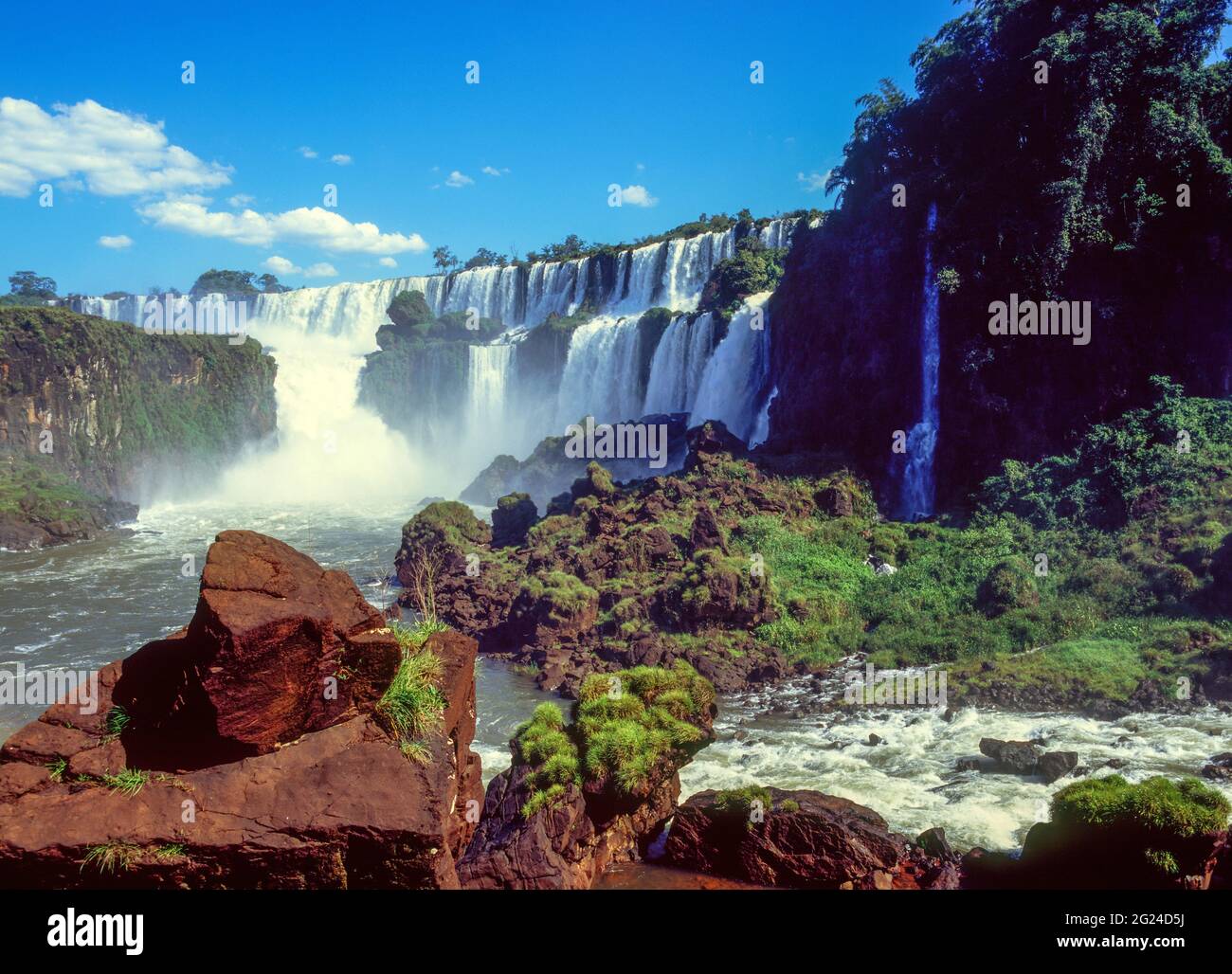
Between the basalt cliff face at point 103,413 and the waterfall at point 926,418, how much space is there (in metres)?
35.8

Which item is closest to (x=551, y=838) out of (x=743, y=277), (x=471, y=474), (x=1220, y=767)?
(x=1220, y=767)

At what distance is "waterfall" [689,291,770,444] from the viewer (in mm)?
37500

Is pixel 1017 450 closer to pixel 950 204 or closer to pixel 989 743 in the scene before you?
pixel 950 204

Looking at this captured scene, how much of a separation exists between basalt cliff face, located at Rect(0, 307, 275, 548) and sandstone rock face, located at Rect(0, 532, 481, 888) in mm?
36220

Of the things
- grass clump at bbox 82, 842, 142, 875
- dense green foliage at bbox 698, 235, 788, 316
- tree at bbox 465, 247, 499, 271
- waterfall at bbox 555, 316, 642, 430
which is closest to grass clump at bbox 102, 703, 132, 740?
grass clump at bbox 82, 842, 142, 875

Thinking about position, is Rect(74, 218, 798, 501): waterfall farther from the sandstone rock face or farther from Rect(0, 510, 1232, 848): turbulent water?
the sandstone rock face

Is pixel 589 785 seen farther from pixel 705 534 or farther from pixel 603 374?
pixel 603 374

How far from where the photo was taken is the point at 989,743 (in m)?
15.6

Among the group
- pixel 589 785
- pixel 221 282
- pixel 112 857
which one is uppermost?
pixel 221 282

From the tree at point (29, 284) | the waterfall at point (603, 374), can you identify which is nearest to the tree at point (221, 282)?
the tree at point (29, 284)

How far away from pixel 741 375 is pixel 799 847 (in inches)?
1157

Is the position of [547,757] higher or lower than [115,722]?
lower

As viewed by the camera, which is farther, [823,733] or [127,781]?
[823,733]

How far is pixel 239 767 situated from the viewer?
6.52 meters
